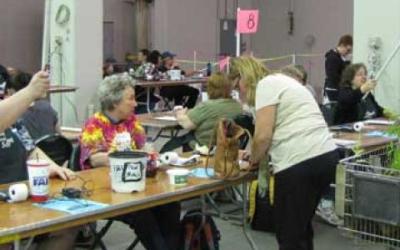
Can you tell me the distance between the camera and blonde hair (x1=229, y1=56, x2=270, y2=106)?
3340mm

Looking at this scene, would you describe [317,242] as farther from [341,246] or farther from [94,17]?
[94,17]

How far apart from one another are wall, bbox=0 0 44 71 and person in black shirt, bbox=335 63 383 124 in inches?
266

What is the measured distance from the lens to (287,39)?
1450 cm

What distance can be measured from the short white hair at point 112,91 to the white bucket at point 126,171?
85 centimetres

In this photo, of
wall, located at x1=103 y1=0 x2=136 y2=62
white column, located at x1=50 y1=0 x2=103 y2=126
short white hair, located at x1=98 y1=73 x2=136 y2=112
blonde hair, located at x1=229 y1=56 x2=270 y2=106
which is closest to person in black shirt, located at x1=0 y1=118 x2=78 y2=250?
short white hair, located at x1=98 y1=73 x2=136 y2=112

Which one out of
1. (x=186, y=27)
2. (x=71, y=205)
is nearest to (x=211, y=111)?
(x=71, y=205)

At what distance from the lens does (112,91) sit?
376cm

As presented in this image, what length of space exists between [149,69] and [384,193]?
28.2 feet

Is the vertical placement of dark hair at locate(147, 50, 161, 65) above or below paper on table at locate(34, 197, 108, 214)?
above

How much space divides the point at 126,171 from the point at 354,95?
326 cm

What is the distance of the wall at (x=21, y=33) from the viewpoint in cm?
1090

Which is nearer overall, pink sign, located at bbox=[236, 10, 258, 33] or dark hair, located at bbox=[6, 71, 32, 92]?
dark hair, located at bbox=[6, 71, 32, 92]

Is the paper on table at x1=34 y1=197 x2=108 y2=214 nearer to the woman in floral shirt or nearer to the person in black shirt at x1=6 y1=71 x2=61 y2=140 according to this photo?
the woman in floral shirt

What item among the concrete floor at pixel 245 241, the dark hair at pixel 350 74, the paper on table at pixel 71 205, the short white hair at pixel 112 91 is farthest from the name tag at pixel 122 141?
the dark hair at pixel 350 74
